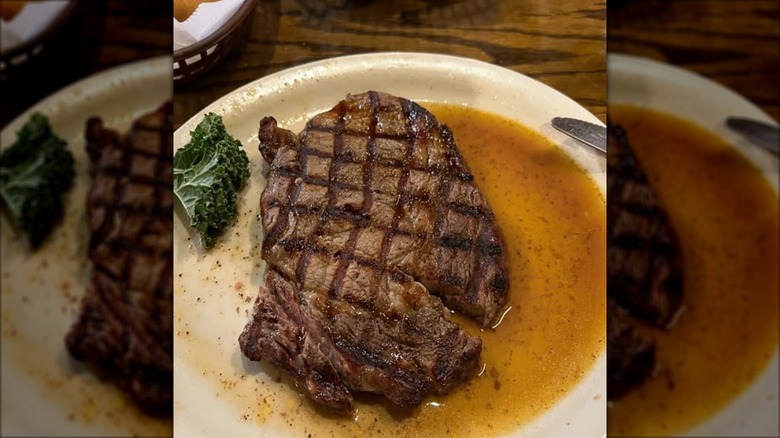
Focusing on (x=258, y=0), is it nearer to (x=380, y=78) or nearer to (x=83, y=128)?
(x=380, y=78)

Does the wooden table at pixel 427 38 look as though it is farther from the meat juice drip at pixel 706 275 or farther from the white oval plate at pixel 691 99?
the meat juice drip at pixel 706 275

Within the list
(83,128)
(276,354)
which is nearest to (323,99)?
(276,354)

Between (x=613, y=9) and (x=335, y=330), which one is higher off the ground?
(x=613, y=9)

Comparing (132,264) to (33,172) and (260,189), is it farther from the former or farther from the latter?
(260,189)

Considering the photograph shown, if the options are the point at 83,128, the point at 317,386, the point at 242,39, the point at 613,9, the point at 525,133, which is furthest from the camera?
the point at 83,128

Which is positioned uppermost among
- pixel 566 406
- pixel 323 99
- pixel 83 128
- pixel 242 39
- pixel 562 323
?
pixel 242 39

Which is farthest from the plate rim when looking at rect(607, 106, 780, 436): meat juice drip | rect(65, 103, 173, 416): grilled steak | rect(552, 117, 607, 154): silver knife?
rect(607, 106, 780, 436): meat juice drip

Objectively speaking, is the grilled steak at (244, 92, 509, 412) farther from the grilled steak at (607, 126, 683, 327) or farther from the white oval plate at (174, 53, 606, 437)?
the grilled steak at (607, 126, 683, 327)

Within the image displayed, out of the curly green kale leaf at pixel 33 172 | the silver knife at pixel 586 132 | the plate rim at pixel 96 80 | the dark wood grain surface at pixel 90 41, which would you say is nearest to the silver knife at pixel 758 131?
the silver knife at pixel 586 132
